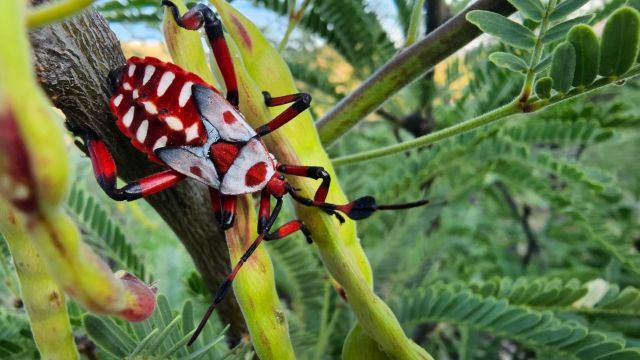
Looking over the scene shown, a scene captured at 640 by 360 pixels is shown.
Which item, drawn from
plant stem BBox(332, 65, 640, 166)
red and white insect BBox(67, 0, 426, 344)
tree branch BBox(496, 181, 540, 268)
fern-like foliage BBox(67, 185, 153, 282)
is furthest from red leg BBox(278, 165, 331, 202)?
tree branch BBox(496, 181, 540, 268)

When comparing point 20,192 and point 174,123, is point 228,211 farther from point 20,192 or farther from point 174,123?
point 20,192

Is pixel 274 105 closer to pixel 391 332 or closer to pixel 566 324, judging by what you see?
pixel 391 332

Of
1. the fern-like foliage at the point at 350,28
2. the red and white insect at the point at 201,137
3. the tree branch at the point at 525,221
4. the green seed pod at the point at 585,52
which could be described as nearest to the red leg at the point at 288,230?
the red and white insect at the point at 201,137

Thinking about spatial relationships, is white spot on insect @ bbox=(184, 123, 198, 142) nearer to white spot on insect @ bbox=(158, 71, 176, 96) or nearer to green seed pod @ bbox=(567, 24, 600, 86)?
white spot on insect @ bbox=(158, 71, 176, 96)

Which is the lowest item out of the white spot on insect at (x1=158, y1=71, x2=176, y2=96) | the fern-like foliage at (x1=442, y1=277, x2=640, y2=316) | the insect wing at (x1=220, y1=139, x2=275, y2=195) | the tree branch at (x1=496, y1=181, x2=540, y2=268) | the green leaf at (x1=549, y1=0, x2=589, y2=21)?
the tree branch at (x1=496, y1=181, x2=540, y2=268)

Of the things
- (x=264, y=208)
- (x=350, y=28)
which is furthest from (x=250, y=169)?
(x=350, y=28)

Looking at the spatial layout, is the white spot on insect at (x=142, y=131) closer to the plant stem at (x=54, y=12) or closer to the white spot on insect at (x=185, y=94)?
the white spot on insect at (x=185, y=94)

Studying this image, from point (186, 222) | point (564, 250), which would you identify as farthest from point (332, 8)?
point (564, 250)
